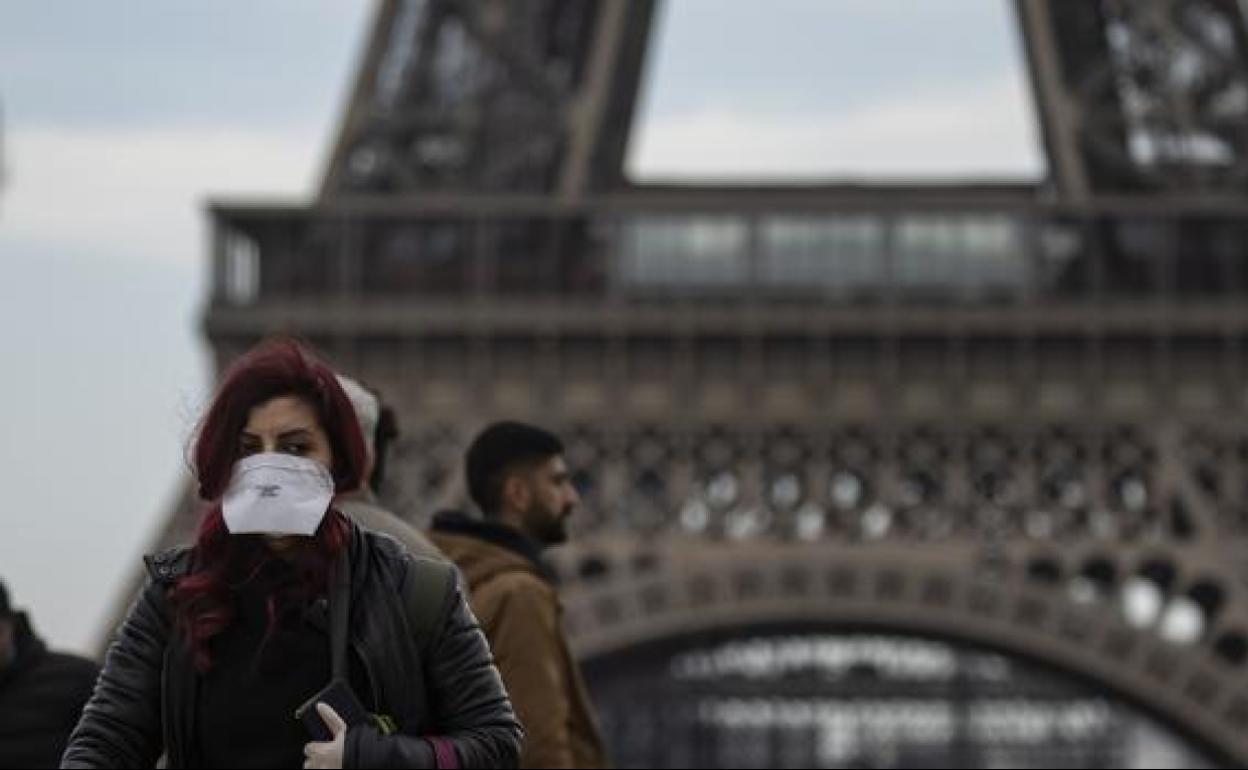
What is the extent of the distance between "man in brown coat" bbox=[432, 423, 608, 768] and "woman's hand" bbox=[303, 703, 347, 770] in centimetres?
290

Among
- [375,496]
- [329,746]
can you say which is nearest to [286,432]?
[329,746]

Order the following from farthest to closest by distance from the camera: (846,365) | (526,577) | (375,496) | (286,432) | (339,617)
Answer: (846,365) < (375,496) < (526,577) < (286,432) < (339,617)

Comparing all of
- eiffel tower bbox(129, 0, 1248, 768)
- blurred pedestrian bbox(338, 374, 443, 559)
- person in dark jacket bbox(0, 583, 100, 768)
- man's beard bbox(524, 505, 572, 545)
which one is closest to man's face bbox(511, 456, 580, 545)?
man's beard bbox(524, 505, 572, 545)

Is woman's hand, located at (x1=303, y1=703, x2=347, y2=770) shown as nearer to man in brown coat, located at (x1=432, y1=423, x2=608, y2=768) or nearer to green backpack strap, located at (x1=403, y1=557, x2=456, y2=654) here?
green backpack strap, located at (x1=403, y1=557, x2=456, y2=654)

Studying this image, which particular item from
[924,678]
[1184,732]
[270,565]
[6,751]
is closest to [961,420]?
[1184,732]

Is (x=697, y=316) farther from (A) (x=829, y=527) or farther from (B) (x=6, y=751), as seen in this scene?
(B) (x=6, y=751)

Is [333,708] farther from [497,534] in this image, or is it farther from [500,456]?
[500,456]

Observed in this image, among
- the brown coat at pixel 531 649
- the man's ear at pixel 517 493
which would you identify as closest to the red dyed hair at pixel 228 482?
the brown coat at pixel 531 649

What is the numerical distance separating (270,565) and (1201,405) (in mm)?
32860

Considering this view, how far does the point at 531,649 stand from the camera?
9008mm

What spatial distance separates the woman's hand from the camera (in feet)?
19.4

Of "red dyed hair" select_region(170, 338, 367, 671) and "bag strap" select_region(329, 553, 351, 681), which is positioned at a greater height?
"red dyed hair" select_region(170, 338, 367, 671)

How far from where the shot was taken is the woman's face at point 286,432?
20.2 feet

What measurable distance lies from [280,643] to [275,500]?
0.77 ft
